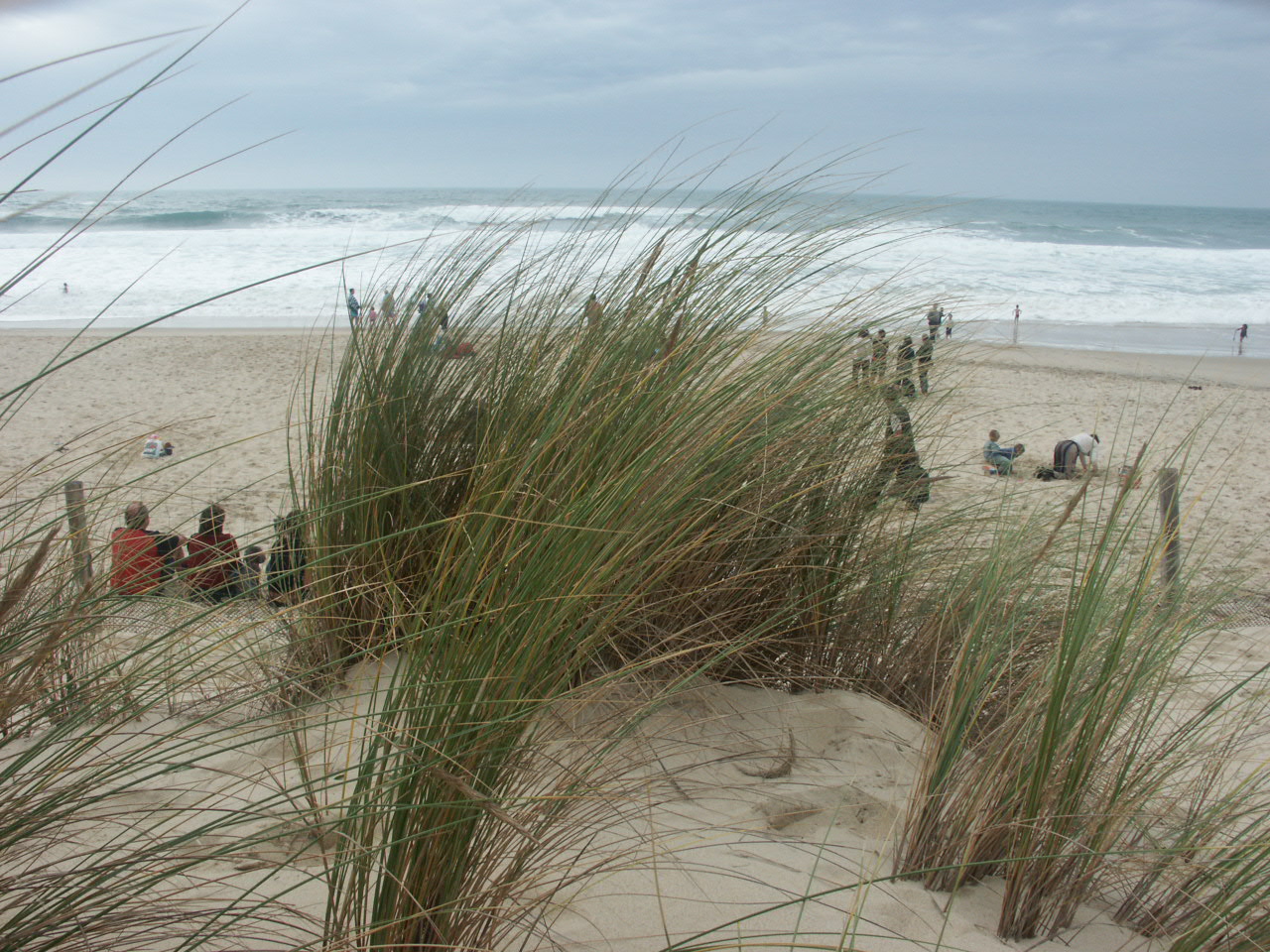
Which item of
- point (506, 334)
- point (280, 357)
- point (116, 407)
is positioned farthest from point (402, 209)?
point (506, 334)

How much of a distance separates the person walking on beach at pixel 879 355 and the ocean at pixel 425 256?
8329 mm

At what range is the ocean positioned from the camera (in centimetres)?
2074

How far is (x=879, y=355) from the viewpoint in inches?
108

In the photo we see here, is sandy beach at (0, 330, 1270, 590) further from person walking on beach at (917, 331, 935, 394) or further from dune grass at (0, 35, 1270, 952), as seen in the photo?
dune grass at (0, 35, 1270, 952)

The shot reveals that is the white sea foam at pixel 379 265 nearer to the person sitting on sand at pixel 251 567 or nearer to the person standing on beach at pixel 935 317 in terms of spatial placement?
the person standing on beach at pixel 935 317

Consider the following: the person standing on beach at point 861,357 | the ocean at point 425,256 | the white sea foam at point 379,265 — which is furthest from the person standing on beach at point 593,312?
the white sea foam at point 379,265

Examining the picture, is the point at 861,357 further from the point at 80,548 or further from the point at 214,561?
the point at 80,548

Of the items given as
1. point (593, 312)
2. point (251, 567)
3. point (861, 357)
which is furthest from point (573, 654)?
point (861, 357)

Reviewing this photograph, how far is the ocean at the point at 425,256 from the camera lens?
20.7 metres

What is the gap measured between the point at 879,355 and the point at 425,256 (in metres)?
9.22

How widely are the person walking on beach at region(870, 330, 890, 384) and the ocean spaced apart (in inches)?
328

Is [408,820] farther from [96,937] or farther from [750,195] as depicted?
[750,195]

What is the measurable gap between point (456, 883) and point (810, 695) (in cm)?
125

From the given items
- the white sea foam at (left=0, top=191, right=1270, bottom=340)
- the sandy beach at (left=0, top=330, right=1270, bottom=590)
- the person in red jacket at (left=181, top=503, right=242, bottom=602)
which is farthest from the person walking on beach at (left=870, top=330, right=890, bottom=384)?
the white sea foam at (left=0, top=191, right=1270, bottom=340)
